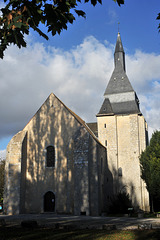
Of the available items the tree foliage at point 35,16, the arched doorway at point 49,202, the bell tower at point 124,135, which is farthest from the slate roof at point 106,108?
the tree foliage at point 35,16

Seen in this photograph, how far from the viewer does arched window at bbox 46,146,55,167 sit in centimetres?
2266

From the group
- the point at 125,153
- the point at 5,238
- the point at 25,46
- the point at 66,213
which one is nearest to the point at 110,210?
the point at 66,213

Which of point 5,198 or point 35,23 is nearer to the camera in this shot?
point 35,23

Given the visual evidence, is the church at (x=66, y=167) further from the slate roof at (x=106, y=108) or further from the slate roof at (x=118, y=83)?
the slate roof at (x=118, y=83)

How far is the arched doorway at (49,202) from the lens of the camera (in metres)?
21.5

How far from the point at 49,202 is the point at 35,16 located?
19664 millimetres

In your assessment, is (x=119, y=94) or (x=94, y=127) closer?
(x=119, y=94)

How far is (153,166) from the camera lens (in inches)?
857

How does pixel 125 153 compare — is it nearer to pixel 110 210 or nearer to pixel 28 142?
pixel 110 210

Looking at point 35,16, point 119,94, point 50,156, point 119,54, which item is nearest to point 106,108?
point 119,94

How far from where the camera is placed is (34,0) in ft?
13.7

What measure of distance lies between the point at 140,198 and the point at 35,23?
2484 cm

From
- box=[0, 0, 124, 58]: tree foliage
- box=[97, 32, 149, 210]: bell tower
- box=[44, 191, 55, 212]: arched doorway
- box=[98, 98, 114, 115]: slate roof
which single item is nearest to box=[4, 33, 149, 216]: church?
box=[44, 191, 55, 212]: arched doorway

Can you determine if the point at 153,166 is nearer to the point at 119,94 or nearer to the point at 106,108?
the point at 106,108
